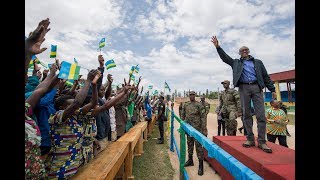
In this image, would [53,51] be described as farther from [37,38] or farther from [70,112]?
Result: [37,38]

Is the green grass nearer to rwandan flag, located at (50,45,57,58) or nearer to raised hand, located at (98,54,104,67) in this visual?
raised hand, located at (98,54,104,67)

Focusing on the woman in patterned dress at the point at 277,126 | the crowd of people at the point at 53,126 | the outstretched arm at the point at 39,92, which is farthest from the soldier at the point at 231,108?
the outstretched arm at the point at 39,92

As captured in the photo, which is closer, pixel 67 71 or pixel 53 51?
pixel 67 71

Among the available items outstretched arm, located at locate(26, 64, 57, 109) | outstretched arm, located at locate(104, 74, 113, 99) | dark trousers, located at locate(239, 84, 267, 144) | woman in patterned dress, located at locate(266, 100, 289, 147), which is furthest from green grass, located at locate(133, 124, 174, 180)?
outstretched arm, located at locate(26, 64, 57, 109)

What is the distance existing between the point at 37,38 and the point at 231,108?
767 cm

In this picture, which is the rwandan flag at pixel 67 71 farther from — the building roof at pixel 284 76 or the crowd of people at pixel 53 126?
the building roof at pixel 284 76

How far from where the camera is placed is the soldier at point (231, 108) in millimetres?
8516

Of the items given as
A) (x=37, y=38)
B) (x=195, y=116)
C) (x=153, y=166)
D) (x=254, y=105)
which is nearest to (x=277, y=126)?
(x=195, y=116)

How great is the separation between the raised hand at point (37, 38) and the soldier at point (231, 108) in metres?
7.41

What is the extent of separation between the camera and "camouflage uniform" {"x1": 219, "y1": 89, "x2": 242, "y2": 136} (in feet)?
27.9

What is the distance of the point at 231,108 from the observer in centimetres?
870
